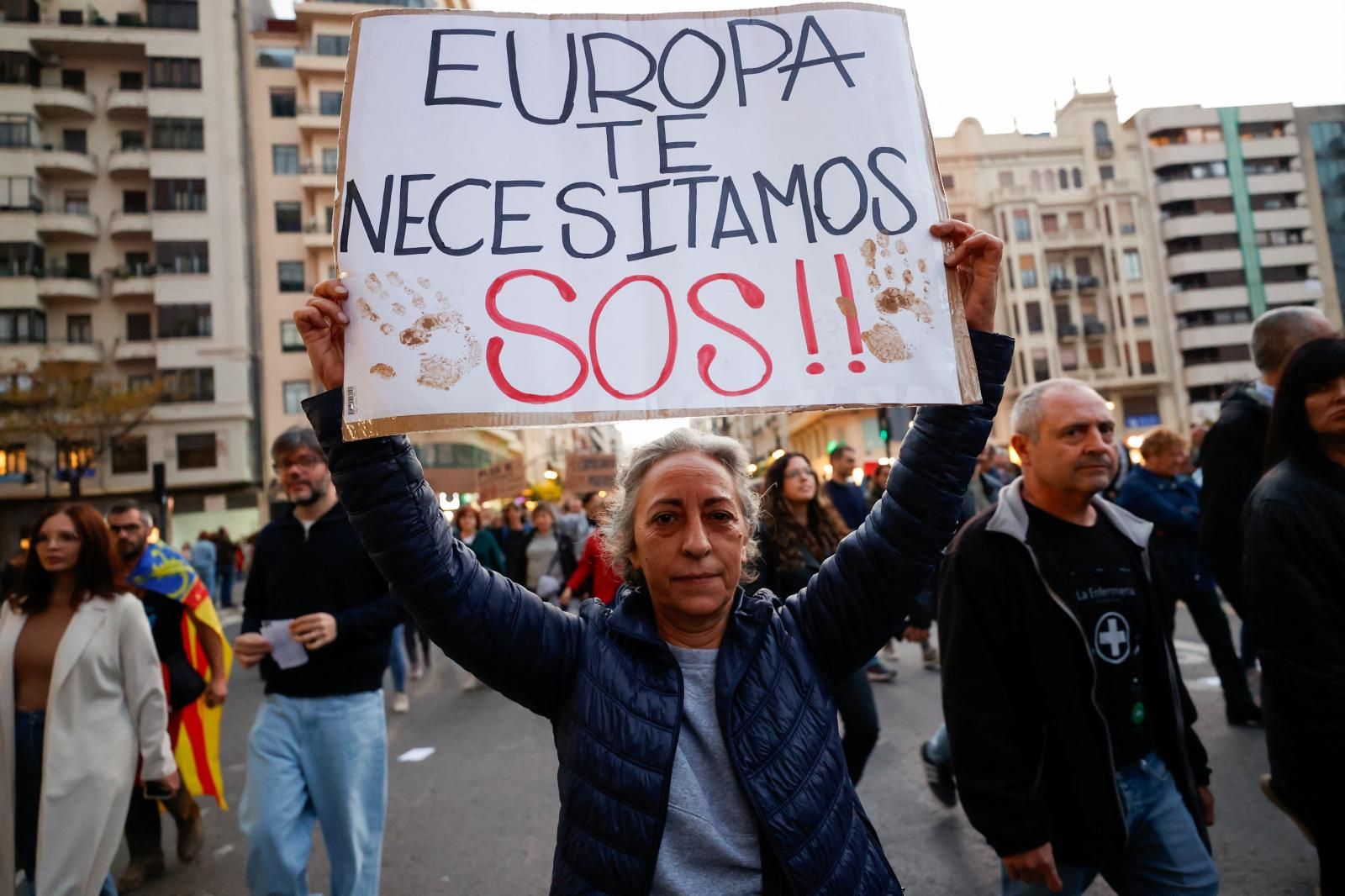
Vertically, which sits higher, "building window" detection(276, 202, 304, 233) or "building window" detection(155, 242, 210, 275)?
"building window" detection(276, 202, 304, 233)

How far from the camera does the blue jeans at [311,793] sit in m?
2.99

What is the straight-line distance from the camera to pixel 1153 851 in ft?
7.45

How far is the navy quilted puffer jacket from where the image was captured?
1.52 meters

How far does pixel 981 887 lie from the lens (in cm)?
356

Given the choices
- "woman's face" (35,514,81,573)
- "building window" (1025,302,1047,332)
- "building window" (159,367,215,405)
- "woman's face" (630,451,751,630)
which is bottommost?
"woman's face" (630,451,751,630)

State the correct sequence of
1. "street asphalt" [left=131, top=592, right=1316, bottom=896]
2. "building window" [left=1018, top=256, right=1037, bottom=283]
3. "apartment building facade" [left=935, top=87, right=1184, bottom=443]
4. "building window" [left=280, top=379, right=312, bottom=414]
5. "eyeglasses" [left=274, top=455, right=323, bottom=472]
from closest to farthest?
"eyeglasses" [left=274, top=455, right=323, bottom=472] → "street asphalt" [left=131, top=592, right=1316, bottom=896] → "building window" [left=280, top=379, right=312, bottom=414] → "apartment building facade" [left=935, top=87, right=1184, bottom=443] → "building window" [left=1018, top=256, right=1037, bottom=283]

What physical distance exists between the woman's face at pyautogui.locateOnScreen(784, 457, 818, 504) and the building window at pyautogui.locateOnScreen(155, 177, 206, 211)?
3846 centimetres

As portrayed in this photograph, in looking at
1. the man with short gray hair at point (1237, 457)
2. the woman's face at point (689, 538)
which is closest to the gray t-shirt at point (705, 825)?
the woman's face at point (689, 538)

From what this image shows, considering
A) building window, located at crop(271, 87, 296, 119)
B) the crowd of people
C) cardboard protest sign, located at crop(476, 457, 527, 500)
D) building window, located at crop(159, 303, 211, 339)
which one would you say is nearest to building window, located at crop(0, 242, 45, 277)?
A: building window, located at crop(159, 303, 211, 339)

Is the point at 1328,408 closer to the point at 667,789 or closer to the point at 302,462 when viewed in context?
the point at 667,789

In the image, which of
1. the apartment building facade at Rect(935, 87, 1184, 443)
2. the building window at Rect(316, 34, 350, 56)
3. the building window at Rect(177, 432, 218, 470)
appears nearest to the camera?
the building window at Rect(177, 432, 218, 470)

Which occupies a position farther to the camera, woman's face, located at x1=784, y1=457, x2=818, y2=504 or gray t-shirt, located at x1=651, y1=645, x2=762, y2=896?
woman's face, located at x1=784, y1=457, x2=818, y2=504

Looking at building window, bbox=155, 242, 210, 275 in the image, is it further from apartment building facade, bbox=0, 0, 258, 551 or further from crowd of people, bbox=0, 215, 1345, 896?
crowd of people, bbox=0, 215, 1345, 896

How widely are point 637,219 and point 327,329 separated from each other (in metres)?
0.66
